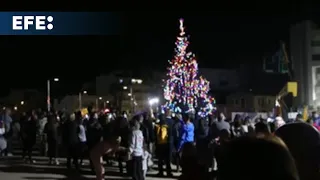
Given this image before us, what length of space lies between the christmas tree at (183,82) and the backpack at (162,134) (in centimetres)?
2210

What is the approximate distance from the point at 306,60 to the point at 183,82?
9.62 metres

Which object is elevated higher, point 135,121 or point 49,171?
point 135,121

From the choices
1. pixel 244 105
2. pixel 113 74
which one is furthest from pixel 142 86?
pixel 244 105

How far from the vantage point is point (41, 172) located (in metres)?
16.8

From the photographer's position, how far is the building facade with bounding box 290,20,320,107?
41.3m

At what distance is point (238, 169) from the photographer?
1.74m

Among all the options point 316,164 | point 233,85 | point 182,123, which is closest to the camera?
point 316,164

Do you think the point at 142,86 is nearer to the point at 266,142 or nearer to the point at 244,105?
the point at 244,105

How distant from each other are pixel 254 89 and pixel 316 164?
76192 mm

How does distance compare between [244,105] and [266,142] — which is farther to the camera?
[244,105]

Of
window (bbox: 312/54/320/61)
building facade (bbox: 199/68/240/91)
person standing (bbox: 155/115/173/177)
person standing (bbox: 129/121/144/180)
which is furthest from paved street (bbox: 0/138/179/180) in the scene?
building facade (bbox: 199/68/240/91)

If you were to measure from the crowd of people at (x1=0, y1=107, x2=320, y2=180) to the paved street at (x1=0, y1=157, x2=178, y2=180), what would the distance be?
0.36 meters

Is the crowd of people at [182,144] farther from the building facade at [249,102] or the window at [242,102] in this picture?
the window at [242,102]

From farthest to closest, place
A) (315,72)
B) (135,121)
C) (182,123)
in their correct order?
(315,72) → (182,123) → (135,121)
